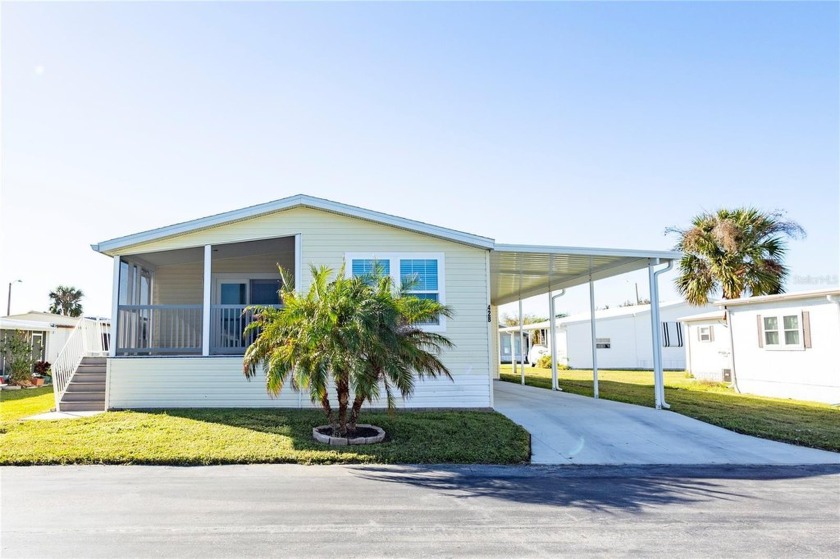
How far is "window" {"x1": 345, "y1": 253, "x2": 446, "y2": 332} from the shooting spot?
10820 mm

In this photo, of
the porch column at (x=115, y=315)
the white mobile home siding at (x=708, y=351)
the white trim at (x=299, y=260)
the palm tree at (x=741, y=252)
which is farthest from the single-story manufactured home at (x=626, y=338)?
the porch column at (x=115, y=315)

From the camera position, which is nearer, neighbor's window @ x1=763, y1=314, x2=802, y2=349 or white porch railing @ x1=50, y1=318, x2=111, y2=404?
white porch railing @ x1=50, y1=318, x2=111, y2=404

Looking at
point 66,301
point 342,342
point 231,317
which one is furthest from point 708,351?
point 66,301

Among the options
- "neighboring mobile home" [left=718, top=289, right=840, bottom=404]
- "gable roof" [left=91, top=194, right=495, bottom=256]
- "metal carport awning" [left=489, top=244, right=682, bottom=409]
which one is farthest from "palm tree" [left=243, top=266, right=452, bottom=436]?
"neighboring mobile home" [left=718, top=289, right=840, bottom=404]

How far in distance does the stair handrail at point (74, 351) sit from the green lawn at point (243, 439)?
1.04 m

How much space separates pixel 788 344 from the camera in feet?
48.9

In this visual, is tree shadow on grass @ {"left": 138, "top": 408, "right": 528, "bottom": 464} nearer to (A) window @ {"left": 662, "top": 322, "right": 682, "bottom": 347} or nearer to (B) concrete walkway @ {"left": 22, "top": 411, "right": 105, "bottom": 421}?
(B) concrete walkway @ {"left": 22, "top": 411, "right": 105, "bottom": 421}

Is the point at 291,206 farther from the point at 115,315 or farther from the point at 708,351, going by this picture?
the point at 708,351

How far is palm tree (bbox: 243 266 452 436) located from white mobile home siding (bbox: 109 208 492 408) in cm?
301

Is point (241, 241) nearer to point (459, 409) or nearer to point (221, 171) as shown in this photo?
point (221, 171)

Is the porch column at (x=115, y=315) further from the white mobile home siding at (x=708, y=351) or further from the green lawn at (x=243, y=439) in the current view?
the white mobile home siding at (x=708, y=351)

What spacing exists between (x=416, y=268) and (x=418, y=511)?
20.8ft

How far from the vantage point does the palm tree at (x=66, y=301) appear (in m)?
39.7

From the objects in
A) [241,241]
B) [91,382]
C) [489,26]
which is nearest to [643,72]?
[489,26]
